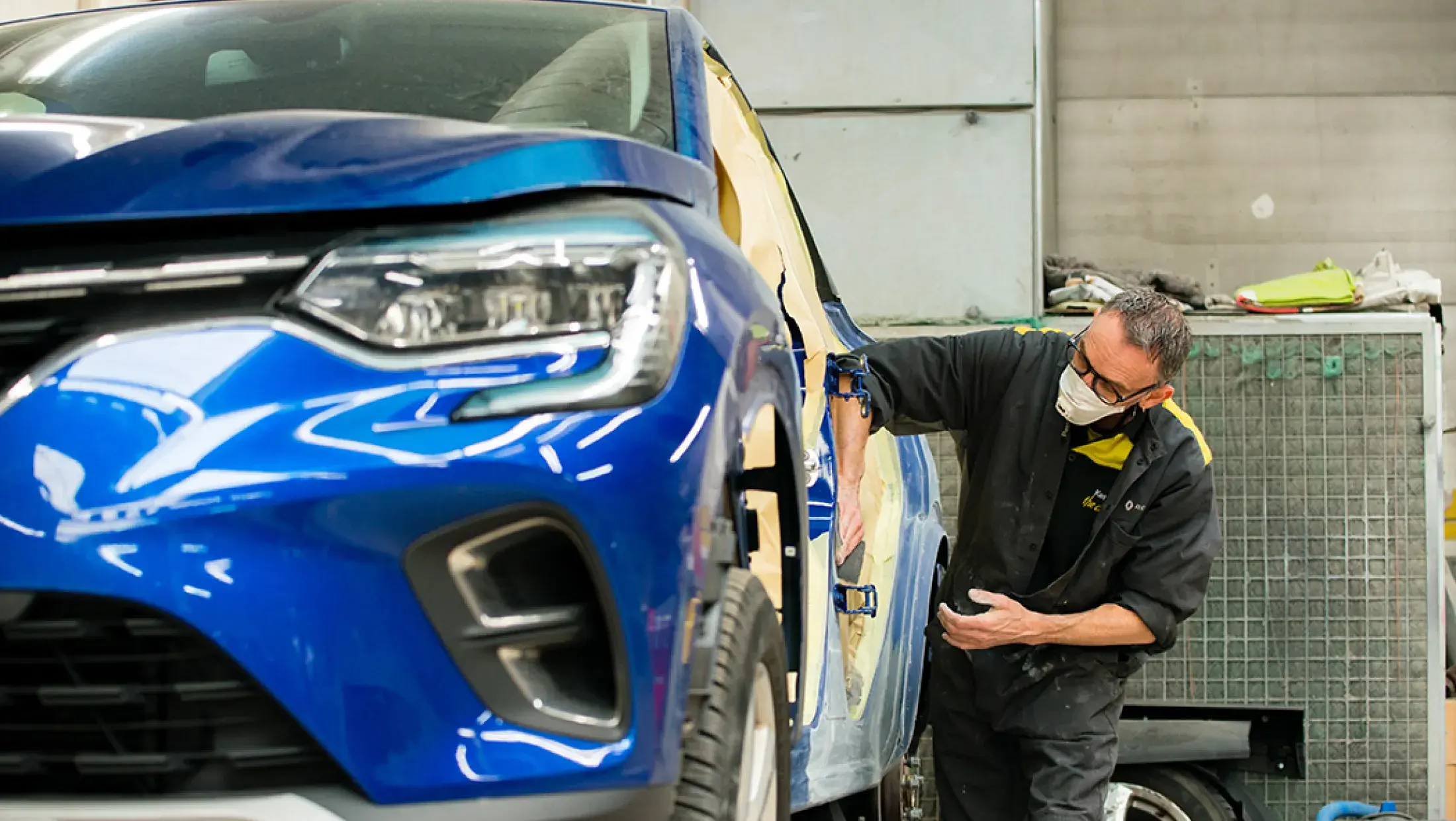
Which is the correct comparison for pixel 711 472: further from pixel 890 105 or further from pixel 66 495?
pixel 890 105

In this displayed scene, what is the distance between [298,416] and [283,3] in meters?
1.39

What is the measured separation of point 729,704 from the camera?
147 centimetres

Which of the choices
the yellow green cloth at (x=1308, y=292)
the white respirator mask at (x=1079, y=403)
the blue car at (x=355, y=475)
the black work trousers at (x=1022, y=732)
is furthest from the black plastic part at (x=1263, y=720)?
the blue car at (x=355, y=475)

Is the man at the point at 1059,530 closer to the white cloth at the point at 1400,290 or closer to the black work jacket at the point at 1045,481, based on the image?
the black work jacket at the point at 1045,481

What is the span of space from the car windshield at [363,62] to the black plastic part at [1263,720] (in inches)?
145

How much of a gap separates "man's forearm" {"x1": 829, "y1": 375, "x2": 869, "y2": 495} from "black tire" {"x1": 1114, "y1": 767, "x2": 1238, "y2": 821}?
2.45 meters

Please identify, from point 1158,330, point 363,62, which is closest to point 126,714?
point 363,62

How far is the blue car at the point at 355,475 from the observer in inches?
45.3

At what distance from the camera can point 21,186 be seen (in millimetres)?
1273

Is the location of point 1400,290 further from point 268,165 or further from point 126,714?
point 126,714

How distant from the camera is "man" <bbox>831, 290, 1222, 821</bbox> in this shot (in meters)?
3.15

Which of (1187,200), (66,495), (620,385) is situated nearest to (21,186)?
(66,495)

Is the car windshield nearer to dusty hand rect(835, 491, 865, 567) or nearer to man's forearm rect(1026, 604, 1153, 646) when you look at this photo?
dusty hand rect(835, 491, 865, 567)

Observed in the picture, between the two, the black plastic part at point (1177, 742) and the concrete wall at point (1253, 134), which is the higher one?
the concrete wall at point (1253, 134)
